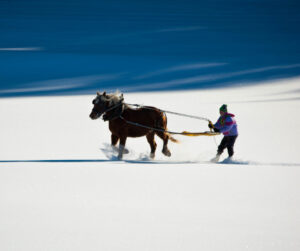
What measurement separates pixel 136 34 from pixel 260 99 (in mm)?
16628

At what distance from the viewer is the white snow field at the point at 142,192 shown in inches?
196

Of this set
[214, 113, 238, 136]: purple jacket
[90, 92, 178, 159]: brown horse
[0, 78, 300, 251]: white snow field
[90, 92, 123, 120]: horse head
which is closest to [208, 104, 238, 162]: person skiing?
[214, 113, 238, 136]: purple jacket

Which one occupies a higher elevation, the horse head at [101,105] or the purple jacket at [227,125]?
the horse head at [101,105]

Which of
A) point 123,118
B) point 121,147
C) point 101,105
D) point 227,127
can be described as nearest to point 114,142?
point 121,147

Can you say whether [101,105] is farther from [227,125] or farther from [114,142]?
[227,125]

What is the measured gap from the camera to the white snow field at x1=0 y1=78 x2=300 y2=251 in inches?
196

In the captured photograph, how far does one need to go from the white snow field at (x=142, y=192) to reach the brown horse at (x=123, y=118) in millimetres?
478

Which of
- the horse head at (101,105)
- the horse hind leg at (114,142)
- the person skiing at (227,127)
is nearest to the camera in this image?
the person skiing at (227,127)

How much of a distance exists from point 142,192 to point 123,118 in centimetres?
276

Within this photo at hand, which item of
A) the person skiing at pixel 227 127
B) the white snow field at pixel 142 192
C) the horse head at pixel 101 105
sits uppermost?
the horse head at pixel 101 105

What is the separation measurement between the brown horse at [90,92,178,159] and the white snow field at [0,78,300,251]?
0.48 meters

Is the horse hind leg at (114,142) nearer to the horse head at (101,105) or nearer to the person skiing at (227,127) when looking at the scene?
the horse head at (101,105)

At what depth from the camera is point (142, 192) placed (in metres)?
6.47

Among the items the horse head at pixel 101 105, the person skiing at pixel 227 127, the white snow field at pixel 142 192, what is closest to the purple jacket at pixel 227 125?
the person skiing at pixel 227 127
